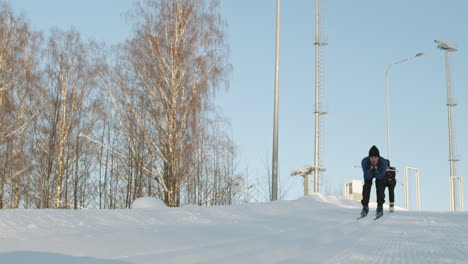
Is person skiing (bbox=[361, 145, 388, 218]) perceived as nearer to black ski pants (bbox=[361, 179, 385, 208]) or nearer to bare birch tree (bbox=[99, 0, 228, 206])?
black ski pants (bbox=[361, 179, 385, 208])

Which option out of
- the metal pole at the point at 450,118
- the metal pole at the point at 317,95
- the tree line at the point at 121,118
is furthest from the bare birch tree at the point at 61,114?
the metal pole at the point at 450,118

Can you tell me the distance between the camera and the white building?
115 ft

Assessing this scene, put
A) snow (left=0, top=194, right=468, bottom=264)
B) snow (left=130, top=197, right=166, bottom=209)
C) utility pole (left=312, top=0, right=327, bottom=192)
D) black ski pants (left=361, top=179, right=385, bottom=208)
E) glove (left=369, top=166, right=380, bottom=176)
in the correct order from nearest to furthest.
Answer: snow (left=0, top=194, right=468, bottom=264)
glove (left=369, top=166, right=380, bottom=176)
black ski pants (left=361, top=179, right=385, bottom=208)
snow (left=130, top=197, right=166, bottom=209)
utility pole (left=312, top=0, right=327, bottom=192)

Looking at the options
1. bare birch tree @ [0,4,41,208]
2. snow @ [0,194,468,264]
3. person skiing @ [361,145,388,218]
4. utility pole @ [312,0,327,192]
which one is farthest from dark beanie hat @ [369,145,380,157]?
bare birch tree @ [0,4,41,208]

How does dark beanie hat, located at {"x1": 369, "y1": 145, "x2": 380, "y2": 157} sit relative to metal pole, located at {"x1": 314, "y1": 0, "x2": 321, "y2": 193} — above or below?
below

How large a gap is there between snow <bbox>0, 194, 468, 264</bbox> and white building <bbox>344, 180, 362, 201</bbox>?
25142 mm

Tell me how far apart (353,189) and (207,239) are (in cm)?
2929

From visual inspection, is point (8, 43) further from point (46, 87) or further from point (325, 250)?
point (325, 250)

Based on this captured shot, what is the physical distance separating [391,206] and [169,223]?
23.5ft

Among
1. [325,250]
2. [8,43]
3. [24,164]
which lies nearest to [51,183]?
[24,164]

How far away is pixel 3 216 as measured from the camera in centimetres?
809

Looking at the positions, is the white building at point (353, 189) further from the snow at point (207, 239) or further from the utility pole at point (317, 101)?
the snow at point (207, 239)

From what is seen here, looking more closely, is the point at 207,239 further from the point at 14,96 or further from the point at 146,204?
the point at 14,96

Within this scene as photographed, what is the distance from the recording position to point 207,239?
23.5 ft
